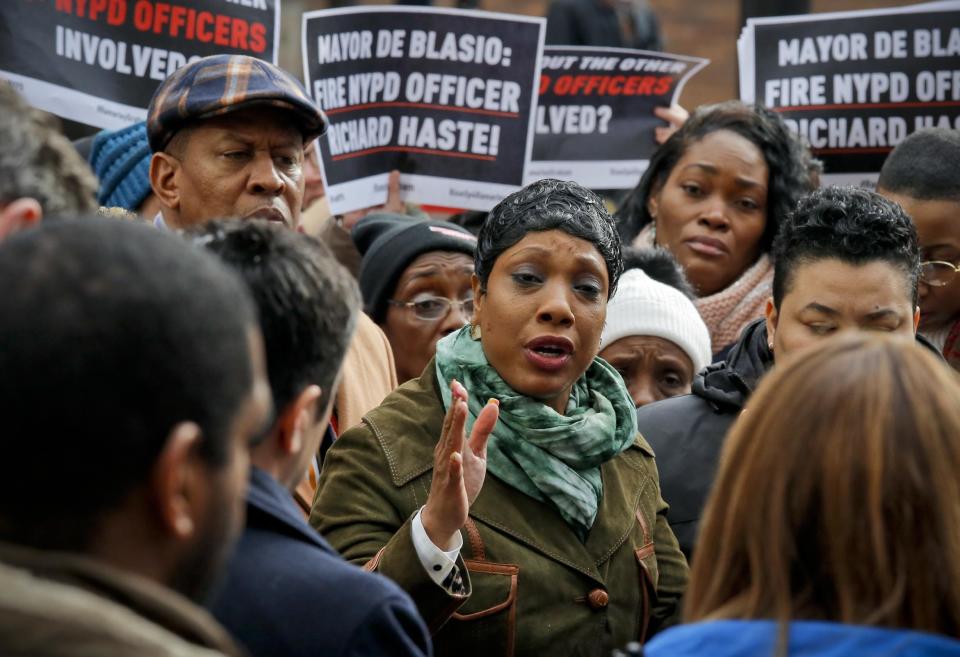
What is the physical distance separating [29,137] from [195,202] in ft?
5.34

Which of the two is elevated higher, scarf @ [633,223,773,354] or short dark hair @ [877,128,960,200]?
short dark hair @ [877,128,960,200]

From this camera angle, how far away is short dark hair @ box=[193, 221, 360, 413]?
2314mm

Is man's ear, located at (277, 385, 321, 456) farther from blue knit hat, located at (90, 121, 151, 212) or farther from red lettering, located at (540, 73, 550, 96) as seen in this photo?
red lettering, located at (540, 73, 550, 96)

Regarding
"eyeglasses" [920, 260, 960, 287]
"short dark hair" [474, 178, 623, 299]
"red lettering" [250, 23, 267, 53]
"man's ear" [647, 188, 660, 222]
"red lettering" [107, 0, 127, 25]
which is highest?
"red lettering" [107, 0, 127, 25]

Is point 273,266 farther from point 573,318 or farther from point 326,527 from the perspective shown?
point 573,318

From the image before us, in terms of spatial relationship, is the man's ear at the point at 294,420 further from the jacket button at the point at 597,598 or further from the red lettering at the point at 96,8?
the red lettering at the point at 96,8

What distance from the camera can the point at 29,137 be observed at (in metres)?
2.28

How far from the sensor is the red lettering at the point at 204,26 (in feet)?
17.3

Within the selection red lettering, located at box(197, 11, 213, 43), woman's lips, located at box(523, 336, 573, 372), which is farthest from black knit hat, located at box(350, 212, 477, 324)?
woman's lips, located at box(523, 336, 573, 372)

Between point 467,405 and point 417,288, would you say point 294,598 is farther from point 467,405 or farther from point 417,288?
point 417,288

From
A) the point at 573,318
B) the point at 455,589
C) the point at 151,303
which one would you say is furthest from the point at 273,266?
the point at 573,318

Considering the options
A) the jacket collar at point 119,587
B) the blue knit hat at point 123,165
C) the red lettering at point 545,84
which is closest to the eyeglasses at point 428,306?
the blue knit hat at point 123,165

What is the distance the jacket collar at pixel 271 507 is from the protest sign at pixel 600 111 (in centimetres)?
402

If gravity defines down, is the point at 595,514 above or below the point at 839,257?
below
